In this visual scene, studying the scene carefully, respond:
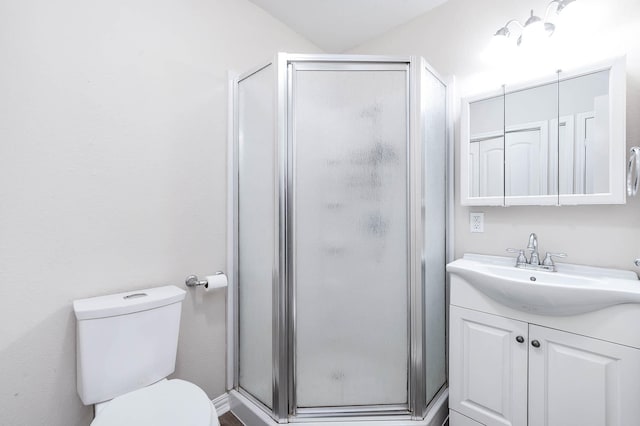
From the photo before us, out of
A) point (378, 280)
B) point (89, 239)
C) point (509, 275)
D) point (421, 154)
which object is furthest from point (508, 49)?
point (89, 239)

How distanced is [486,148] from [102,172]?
1.95m

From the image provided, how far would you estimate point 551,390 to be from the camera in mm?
1204

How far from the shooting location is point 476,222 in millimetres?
1716

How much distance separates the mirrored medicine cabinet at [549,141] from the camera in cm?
127

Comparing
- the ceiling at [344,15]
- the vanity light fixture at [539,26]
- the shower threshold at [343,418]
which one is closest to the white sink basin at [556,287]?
the shower threshold at [343,418]

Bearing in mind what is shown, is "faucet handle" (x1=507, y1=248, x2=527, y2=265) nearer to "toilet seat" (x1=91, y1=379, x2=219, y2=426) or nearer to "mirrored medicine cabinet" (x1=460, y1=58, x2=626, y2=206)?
"mirrored medicine cabinet" (x1=460, y1=58, x2=626, y2=206)

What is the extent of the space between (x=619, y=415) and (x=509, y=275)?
0.59 meters

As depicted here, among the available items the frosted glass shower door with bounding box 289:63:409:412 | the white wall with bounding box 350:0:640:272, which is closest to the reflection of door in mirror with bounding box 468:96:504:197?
the white wall with bounding box 350:0:640:272

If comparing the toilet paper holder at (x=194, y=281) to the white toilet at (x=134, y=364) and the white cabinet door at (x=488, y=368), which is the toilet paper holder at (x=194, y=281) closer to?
the white toilet at (x=134, y=364)

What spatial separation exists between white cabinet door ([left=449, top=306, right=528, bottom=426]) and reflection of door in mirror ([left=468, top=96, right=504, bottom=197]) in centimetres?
69

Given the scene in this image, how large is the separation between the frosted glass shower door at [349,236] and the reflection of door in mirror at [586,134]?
762 mm

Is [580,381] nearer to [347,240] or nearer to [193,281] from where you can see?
[347,240]

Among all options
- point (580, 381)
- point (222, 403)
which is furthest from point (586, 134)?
point (222, 403)

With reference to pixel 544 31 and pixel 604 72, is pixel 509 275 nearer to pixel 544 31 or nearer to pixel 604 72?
pixel 604 72
